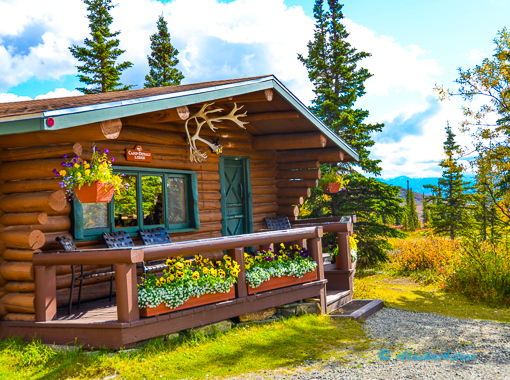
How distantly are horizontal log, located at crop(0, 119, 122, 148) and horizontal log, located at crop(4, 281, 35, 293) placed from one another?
1.92m

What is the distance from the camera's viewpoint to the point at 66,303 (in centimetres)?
613

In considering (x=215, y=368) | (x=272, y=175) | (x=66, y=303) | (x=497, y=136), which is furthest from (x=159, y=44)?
(x=215, y=368)

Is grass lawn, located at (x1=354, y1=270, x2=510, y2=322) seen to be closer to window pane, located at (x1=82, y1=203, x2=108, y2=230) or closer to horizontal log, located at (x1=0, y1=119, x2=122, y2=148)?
window pane, located at (x1=82, y1=203, x2=108, y2=230)

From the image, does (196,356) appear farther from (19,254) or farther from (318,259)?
(318,259)

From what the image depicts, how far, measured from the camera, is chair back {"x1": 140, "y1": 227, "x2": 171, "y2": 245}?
7.24 m

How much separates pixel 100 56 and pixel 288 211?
15152 mm

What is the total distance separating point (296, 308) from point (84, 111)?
184 inches

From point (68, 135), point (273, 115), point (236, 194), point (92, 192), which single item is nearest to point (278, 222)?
point (236, 194)

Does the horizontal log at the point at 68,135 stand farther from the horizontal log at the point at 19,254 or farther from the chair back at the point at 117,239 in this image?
the chair back at the point at 117,239

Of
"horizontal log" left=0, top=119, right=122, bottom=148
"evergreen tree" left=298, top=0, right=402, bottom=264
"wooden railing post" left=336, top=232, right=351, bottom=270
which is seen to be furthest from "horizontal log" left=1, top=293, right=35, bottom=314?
"evergreen tree" left=298, top=0, right=402, bottom=264

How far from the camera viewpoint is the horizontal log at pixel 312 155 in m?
10.5

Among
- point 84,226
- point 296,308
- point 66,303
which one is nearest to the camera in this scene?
point 66,303

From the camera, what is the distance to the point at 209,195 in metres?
9.01

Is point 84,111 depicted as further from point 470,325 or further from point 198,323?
point 470,325
